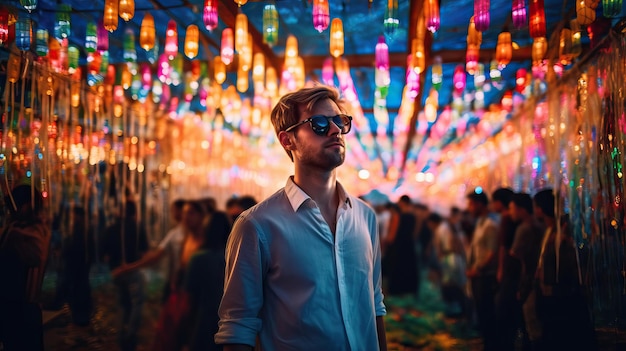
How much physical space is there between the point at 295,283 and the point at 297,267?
0.06 meters

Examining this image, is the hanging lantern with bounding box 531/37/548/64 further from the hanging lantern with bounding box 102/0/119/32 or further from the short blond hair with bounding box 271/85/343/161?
the hanging lantern with bounding box 102/0/119/32

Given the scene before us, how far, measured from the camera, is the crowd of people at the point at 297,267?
1745 mm

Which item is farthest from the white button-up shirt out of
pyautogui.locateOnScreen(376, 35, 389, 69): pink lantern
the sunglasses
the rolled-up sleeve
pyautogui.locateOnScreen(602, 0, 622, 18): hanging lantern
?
pyautogui.locateOnScreen(376, 35, 389, 69): pink lantern

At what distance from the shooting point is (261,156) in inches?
378

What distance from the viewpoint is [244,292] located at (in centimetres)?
171

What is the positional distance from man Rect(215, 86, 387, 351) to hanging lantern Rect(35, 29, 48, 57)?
6.43ft

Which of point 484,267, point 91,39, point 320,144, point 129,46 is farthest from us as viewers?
point 484,267

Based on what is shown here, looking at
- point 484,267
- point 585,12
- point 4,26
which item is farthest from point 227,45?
point 484,267

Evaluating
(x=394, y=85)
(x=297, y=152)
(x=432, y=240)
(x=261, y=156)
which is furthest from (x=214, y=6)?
(x=432, y=240)

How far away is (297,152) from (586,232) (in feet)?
7.54

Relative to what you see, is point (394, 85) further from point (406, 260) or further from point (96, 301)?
point (96, 301)

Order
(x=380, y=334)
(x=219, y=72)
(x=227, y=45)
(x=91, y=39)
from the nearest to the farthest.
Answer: (x=380, y=334) < (x=91, y=39) < (x=227, y=45) < (x=219, y=72)

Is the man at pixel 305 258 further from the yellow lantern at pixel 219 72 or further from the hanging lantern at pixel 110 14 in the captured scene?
the yellow lantern at pixel 219 72

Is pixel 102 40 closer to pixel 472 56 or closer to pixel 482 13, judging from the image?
pixel 482 13
